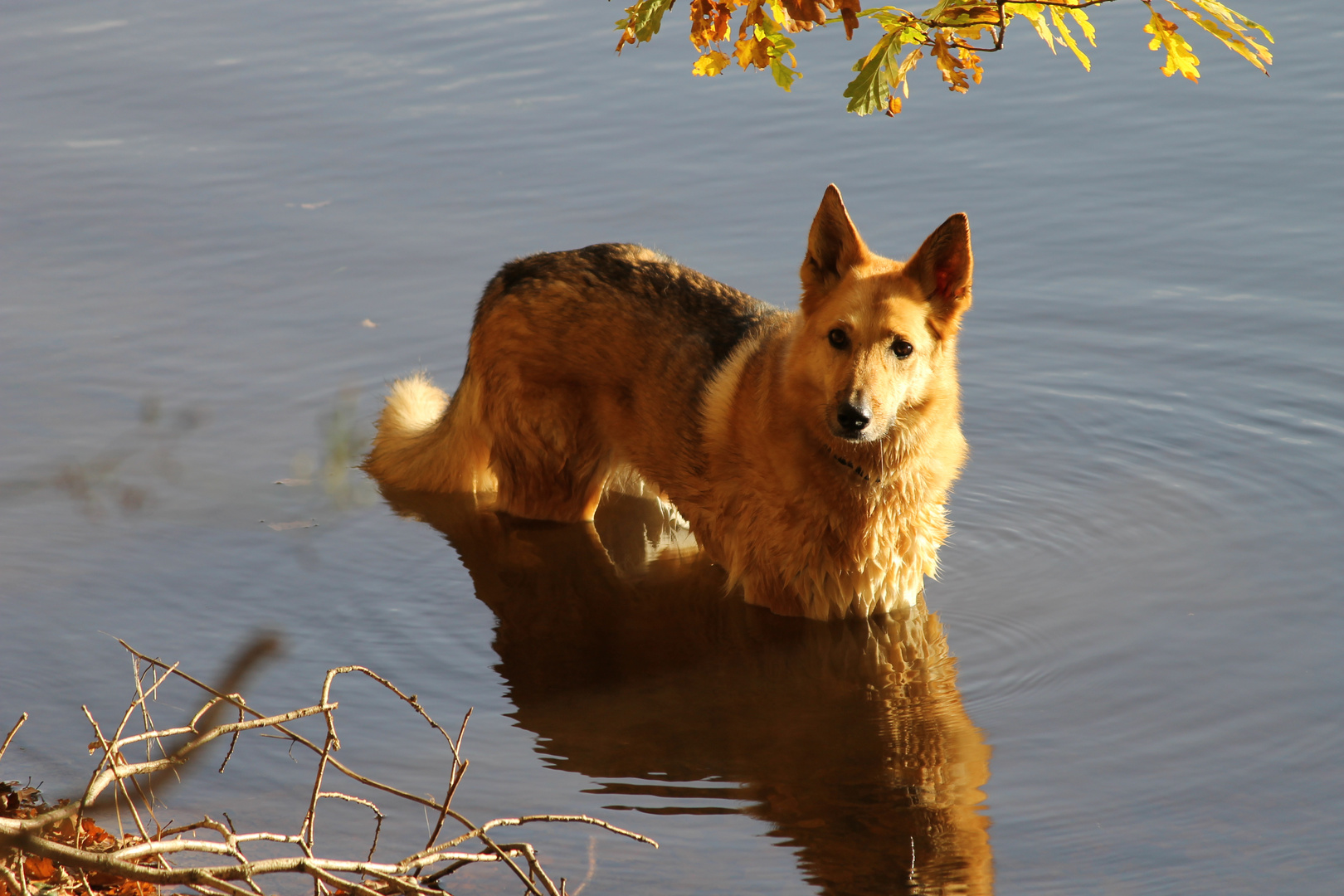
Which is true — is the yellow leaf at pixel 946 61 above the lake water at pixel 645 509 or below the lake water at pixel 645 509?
above

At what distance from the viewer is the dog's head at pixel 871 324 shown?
16.7 ft

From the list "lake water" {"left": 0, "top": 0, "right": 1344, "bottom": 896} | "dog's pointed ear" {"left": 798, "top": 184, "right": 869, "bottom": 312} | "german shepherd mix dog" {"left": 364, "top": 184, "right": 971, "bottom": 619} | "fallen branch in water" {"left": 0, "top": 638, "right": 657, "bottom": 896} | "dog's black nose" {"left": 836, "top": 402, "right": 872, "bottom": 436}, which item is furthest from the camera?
"dog's pointed ear" {"left": 798, "top": 184, "right": 869, "bottom": 312}

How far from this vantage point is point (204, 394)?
7.70 m

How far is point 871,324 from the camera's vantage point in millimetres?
5117

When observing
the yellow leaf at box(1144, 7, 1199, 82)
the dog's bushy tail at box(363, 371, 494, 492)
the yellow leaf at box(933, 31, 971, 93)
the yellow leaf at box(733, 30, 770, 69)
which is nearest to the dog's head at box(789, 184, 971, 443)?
the yellow leaf at box(933, 31, 971, 93)

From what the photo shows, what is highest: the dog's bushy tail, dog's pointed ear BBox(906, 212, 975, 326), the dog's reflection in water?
dog's pointed ear BBox(906, 212, 975, 326)

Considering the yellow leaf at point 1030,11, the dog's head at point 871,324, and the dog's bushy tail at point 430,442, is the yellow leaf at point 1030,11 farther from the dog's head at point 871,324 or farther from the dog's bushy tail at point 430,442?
the dog's bushy tail at point 430,442

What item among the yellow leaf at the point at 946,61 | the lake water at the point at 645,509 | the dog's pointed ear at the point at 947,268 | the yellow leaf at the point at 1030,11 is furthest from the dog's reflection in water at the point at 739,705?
the yellow leaf at the point at 1030,11

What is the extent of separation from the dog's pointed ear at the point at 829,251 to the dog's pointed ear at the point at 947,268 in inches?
10.4

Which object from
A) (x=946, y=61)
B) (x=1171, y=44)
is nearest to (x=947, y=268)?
(x=946, y=61)

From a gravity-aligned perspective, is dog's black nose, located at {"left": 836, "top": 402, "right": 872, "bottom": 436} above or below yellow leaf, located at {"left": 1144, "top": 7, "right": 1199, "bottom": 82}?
below

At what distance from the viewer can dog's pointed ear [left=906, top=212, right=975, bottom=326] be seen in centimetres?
511

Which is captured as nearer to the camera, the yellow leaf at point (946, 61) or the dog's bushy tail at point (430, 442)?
the yellow leaf at point (946, 61)

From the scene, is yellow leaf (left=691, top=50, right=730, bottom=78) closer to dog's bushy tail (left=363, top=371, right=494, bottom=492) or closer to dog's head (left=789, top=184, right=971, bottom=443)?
dog's head (left=789, top=184, right=971, bottom=443)
